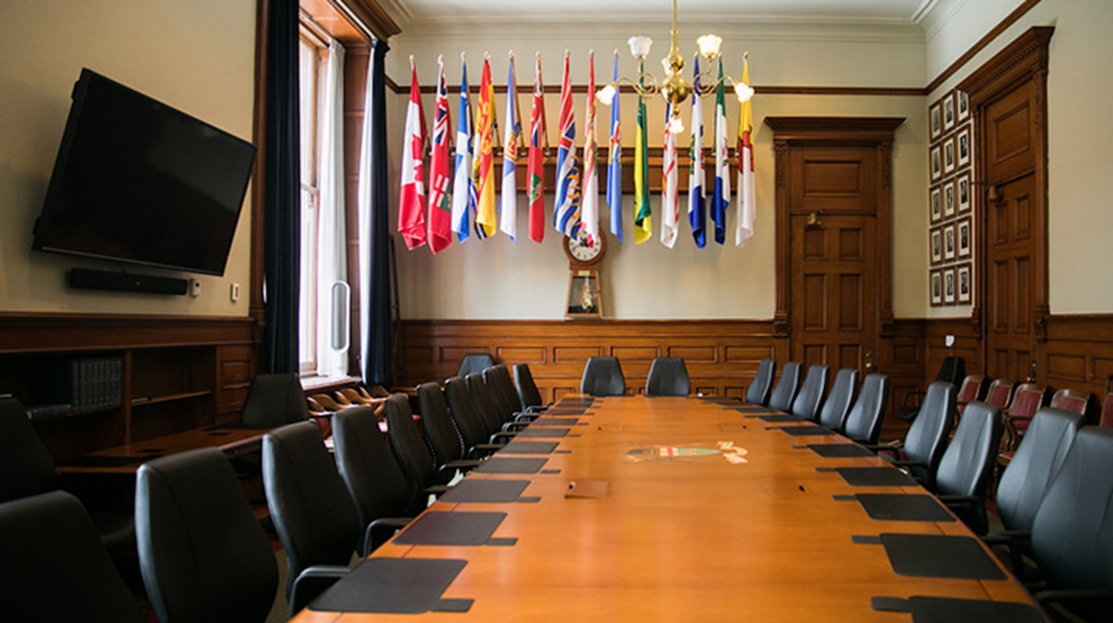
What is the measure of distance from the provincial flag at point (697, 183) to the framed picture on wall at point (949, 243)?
8.29ft

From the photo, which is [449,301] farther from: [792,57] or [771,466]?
[771,466]

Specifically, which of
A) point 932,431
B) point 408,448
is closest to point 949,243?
point 932,431

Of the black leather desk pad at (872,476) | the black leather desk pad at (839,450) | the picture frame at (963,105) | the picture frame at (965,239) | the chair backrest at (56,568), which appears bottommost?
the black leather desk pad at (839,450)

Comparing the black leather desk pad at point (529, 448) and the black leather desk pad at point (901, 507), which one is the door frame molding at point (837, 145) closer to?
the black leather desk pad at point (529, 448)

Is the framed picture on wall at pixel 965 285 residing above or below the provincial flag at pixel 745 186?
below

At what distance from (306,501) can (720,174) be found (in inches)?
239

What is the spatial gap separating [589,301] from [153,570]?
680 centimetres

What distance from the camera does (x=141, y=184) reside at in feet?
12.2

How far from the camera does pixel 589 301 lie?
8141mm

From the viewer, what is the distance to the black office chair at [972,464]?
8.75 ft

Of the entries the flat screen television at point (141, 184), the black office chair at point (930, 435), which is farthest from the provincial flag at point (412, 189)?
the black office chair at point (930, 435)

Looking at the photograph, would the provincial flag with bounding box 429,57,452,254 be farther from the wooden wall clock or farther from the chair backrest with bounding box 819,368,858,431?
the chair backrest with bounding box 819,368,858,431

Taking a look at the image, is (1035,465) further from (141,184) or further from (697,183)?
(697,183)

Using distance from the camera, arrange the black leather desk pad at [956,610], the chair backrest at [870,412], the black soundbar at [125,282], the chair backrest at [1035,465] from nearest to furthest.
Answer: the black leather desk pad at [956,610] < the chair backrest at [1035,465] < the black soundbar at [125,282] < the chair backrest at [870,412]
